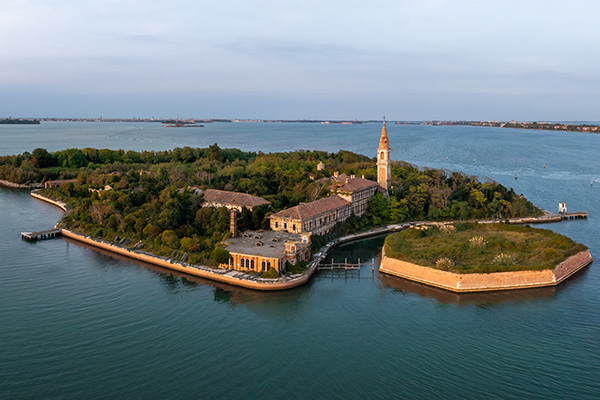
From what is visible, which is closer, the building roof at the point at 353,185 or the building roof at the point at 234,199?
Answer: the building roof at the point at 234,199

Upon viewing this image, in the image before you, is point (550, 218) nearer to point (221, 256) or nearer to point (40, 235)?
point (221, 256)

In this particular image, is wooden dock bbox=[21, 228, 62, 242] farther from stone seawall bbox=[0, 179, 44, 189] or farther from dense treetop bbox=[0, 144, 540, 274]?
stone seawall bbox=[0, 179, 44, 189]

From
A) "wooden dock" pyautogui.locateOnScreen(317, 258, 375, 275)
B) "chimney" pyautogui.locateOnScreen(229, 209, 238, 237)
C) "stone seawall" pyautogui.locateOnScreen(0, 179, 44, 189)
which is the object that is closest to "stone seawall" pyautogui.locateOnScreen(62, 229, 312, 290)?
"wooden dock" pyautogui.locateOnScreen(317, 258, 375, 275)

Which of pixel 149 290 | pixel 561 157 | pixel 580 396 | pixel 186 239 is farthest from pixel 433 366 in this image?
pixel 561 157

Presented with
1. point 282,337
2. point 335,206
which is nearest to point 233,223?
point 335,206

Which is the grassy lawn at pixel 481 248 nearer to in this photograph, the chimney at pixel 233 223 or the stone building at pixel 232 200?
the chimney at pixel 233 223

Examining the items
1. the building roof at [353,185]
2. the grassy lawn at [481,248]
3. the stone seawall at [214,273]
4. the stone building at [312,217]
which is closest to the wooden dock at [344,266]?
the grassy lawn at [481,248]
